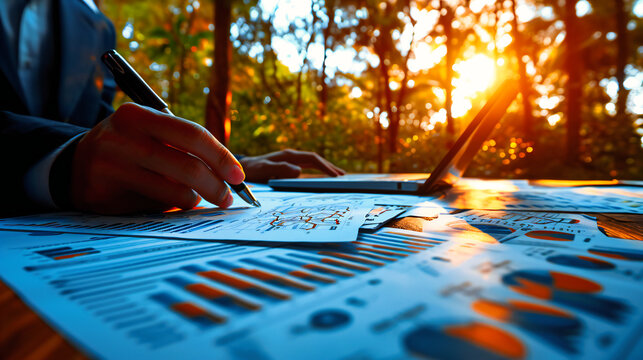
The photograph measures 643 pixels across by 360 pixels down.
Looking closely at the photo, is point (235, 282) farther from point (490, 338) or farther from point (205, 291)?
point (490, 338)

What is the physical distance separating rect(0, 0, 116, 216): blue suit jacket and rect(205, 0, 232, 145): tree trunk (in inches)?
44.4

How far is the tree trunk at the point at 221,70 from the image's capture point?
241 cm

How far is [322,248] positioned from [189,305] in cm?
12

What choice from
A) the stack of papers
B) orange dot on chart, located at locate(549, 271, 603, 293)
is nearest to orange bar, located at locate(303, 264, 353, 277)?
the stack of papers

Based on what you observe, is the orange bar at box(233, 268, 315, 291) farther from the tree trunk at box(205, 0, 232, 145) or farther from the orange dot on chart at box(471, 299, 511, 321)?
the tree trunk at box(205, 0, 232, 145)

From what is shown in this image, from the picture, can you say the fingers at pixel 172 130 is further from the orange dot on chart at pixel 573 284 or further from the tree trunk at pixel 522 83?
the tree trunk at pixel 522 83

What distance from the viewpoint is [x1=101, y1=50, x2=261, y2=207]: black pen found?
0.50 meters

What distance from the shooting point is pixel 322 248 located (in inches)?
10.3

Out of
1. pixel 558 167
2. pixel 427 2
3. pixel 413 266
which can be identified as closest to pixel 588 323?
pixel 413 266

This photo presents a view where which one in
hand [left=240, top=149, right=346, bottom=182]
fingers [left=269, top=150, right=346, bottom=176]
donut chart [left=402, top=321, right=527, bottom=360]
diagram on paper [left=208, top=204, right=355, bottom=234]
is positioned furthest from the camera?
fingers [left=269, top=150, right=346, bottom=176]

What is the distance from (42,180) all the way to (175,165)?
9.3 inches

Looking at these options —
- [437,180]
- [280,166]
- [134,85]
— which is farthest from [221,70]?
[437,180]

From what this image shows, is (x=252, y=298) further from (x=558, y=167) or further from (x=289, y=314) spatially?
(x=558, y=167)

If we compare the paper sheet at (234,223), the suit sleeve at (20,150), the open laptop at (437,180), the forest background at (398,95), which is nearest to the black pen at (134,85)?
the paper sheet at (234,223)
